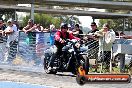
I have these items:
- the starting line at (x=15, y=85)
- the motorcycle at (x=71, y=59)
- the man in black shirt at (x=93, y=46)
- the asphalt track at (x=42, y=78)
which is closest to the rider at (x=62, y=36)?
the motorcycle at (x=71, y=59)

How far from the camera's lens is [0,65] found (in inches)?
715

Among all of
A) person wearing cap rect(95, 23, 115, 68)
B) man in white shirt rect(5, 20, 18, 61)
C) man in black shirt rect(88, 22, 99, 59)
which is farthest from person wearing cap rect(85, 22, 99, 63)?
man in white shirt rect(5, 20, 18, 61)

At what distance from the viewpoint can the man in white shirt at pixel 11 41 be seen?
1808 cm

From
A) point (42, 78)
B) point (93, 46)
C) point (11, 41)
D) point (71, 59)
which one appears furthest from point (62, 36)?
point (11, 41)

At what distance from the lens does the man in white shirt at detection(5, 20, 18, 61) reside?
59.3 feet

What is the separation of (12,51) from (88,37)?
10.6ft

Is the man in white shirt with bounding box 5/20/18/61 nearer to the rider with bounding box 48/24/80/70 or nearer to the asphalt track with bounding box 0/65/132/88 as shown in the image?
the asphalt track with bounding box 0/65/132/88

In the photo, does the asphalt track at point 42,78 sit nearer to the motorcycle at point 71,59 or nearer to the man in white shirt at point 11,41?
the motorcycle at point 71,59

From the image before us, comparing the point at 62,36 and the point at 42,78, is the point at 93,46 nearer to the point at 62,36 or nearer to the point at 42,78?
the point at 62,36

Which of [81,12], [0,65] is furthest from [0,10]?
[0,65]

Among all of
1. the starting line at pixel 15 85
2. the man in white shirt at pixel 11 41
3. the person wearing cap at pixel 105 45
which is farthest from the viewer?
the man in white shirt at pixel 11 41

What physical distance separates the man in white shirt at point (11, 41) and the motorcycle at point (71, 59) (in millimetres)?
2514

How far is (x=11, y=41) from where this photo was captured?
1814cm

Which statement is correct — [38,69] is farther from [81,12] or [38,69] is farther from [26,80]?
[81,12]
